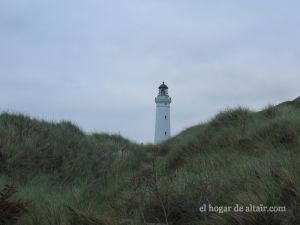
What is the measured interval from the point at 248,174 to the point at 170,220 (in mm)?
1169

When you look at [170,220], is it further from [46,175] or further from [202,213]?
[46,175]

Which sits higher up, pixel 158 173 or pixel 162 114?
pixel 162 114

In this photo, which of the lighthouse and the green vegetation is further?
the lighthouse

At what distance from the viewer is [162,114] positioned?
3812 centimetres

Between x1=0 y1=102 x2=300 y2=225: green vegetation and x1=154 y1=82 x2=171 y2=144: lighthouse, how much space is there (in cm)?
1910

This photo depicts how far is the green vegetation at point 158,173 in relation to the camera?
446cm

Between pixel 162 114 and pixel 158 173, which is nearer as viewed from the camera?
pixel 158 173

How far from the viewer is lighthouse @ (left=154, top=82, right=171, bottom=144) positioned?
37938mm

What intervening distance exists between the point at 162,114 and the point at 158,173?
29.8 meters

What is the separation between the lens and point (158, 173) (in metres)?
8.34

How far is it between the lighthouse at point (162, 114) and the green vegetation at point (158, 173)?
19098 mm

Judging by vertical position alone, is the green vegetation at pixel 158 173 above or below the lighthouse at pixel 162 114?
below

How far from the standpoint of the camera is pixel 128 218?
4.81 metres

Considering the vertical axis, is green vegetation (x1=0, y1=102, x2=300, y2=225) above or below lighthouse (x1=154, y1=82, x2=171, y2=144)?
below
